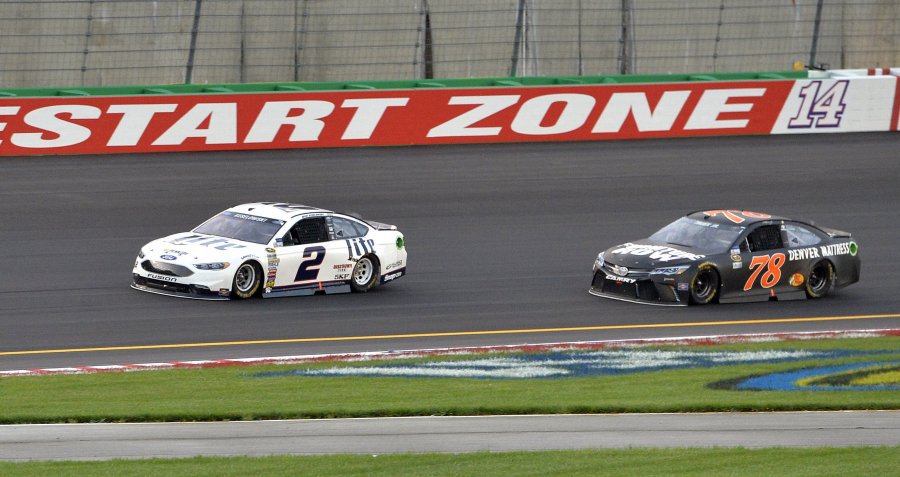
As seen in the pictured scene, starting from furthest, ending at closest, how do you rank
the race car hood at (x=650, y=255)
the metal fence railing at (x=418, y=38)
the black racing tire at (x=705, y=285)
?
the metal fence railing at (x=418, y=38)
the black racing tire at (x=705, y=285)
the race car hood at (x=650, y=255)

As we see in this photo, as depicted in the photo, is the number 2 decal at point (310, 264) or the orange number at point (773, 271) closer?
the number 2 decal at point (310, 264)

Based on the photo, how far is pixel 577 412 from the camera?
13867 millimetres

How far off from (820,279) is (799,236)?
760mm

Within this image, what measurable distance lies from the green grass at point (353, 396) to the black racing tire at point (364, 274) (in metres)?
4.54

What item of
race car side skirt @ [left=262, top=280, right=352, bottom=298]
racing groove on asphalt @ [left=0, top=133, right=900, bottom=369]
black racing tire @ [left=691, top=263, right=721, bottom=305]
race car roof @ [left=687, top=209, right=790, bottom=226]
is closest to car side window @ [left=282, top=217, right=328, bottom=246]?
race car side skirt @ [left=262, top=280, right=352, bottom=298]

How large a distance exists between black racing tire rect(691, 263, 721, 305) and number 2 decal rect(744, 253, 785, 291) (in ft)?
1.67

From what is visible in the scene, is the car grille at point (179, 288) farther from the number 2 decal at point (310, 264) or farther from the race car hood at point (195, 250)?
the number 2 decal at point (310, 264)

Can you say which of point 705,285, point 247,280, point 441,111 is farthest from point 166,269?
point 441,111

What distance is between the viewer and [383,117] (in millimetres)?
27375

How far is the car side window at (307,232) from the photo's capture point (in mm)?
20047

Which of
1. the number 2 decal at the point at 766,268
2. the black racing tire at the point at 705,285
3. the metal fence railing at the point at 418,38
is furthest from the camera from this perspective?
the metal fence railing at the point at 418,38

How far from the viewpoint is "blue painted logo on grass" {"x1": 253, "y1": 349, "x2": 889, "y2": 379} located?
52.2 feet

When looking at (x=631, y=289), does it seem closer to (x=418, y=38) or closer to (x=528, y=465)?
(x=528, y=465)

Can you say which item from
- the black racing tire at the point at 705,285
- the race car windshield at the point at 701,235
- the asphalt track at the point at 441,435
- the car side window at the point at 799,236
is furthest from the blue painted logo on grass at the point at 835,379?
the car side window at the point at 799,236
